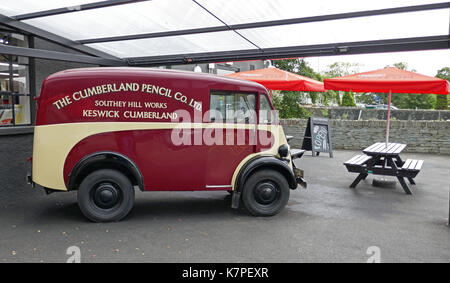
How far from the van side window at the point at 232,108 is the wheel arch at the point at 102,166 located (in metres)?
1.44

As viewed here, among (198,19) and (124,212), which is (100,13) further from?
(124,212)

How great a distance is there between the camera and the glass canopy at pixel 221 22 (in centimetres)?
625

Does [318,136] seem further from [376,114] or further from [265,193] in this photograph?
[376,114]

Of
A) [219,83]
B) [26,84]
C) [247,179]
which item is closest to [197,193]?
[247,179]

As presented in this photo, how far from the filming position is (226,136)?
19.0ft

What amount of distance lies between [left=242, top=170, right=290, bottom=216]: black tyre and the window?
5335mm

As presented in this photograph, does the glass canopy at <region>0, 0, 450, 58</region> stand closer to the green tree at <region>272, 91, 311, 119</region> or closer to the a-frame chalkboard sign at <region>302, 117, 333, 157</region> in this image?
the a-frame chalkboard sign at <region>302, 117, 333, 157</region>

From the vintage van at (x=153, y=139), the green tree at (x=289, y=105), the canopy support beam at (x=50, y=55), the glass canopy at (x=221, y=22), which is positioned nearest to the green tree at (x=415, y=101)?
the green tree at (x=289, y=105)

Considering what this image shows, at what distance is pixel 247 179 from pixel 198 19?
3.42 metres

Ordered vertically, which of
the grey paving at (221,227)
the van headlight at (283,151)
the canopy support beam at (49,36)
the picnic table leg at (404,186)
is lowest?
the grey paving at (221,227)

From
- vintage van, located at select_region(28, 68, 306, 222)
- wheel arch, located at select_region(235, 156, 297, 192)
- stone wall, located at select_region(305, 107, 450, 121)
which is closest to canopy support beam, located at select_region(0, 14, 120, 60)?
vintage van, located at select_region(28, 68, 306, 222)

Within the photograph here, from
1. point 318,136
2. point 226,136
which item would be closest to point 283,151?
point 226,136

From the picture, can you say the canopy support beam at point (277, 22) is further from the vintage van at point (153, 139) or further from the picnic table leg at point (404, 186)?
the picnic table leg at point (404, 186)

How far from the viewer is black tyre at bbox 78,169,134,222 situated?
17.7ft
